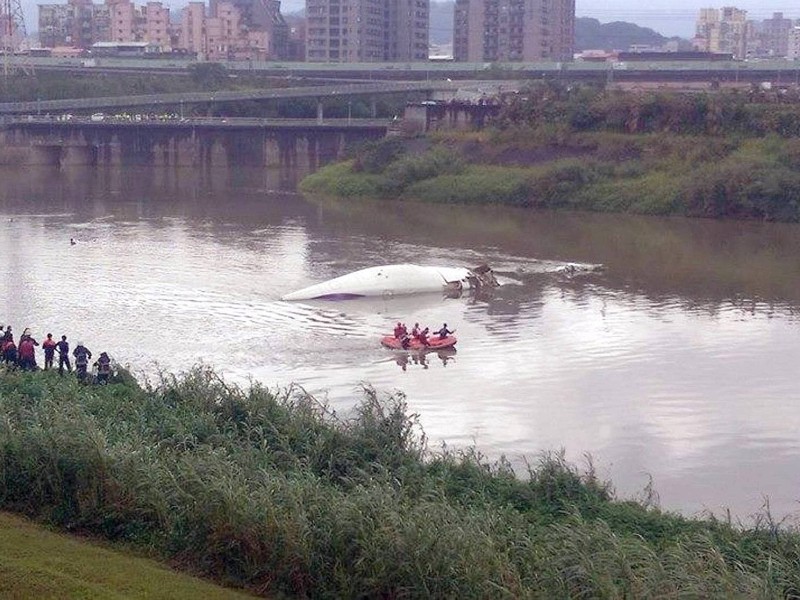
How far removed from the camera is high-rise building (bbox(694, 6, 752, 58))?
15438cm

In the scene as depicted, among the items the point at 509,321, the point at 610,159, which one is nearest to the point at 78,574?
the point at 509,321

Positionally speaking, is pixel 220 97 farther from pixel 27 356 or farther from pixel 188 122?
pixel 27 356

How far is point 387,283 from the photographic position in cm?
2873

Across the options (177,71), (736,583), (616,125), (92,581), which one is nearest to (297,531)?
(92,581)

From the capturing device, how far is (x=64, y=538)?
11578mm

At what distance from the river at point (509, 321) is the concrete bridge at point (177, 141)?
2374 centimetres

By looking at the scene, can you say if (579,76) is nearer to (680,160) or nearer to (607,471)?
(680,160)

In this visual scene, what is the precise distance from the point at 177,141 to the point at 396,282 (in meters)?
46.3

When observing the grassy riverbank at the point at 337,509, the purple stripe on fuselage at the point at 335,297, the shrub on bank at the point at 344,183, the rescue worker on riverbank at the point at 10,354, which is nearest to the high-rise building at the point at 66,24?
the shrub on bank at the point at 344,183

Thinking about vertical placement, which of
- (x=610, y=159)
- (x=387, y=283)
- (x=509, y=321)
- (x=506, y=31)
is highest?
(x=506, y=31)

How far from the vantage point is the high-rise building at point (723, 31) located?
154 metres

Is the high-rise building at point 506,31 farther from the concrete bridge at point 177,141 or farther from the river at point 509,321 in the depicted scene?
the river at point 509,321

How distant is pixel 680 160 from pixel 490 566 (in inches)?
1702

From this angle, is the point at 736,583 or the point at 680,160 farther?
the point at 680,160
